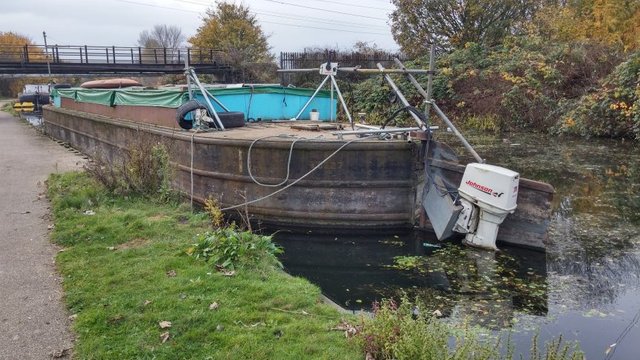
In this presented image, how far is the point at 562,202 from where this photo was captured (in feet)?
35.5

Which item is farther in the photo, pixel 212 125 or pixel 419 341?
pixel 212 125

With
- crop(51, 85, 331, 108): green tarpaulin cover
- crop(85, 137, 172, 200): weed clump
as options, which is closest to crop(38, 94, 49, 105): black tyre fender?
crop(51, 85, 331, 108): green tarpaulin cover

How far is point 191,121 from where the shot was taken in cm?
1191

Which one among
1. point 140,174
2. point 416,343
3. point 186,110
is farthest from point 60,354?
point 186,110

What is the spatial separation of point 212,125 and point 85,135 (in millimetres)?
7897

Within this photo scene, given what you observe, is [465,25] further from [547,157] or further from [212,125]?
[212,125]

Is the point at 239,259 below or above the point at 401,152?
below

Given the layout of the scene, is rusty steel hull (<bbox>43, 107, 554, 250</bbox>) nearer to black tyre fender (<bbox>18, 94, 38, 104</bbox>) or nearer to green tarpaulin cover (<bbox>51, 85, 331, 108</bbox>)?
green tarpaulin cover (<bbox>51, 85, 331, 108</bbox>)

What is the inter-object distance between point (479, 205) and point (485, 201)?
171 millimetres

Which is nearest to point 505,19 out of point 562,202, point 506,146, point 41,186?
point 506,146

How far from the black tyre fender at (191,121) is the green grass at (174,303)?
4.49 meters

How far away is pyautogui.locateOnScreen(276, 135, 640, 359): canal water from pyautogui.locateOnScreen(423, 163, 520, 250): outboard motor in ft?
1.04

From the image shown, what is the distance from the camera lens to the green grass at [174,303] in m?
4.15

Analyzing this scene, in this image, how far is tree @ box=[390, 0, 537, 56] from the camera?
2539cm
